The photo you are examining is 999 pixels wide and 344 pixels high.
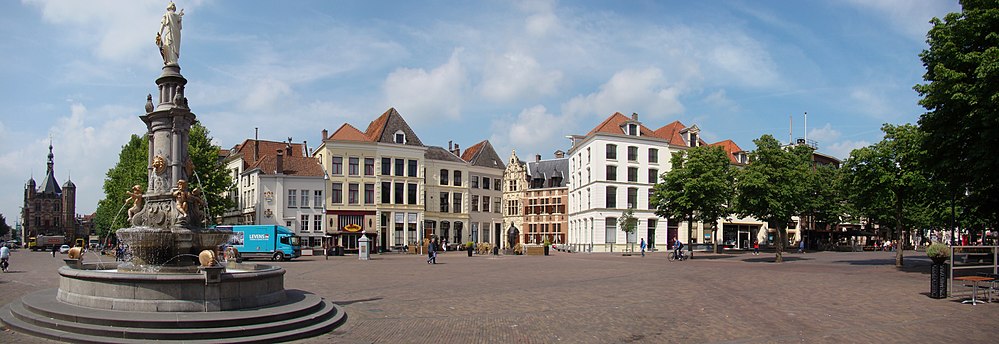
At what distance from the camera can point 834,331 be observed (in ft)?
42.0

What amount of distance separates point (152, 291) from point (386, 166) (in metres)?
54.5

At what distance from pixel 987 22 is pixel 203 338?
25929 mm

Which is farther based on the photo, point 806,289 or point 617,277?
point 617,277

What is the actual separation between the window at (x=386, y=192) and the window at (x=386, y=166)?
971 millimetres

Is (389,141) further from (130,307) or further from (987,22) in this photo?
Result: (130,307)

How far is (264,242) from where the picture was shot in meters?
45.2

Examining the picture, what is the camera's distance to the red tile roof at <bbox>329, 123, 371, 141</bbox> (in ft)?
214

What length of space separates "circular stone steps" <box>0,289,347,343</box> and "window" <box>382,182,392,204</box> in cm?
5268

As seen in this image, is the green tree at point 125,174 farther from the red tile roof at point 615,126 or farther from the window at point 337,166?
the red tile roof at point 615,126

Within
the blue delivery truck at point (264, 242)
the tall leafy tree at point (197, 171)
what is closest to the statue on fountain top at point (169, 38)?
the blue delivery truck at point (264, 242)

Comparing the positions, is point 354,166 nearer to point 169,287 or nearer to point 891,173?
point 891,173

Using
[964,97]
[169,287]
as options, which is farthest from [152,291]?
[964,97]

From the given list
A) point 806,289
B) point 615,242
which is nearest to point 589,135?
point 615,242

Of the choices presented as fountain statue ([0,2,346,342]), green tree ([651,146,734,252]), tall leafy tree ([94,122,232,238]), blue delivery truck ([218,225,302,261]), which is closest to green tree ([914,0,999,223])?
fountain statue ([0,2,346,342])
